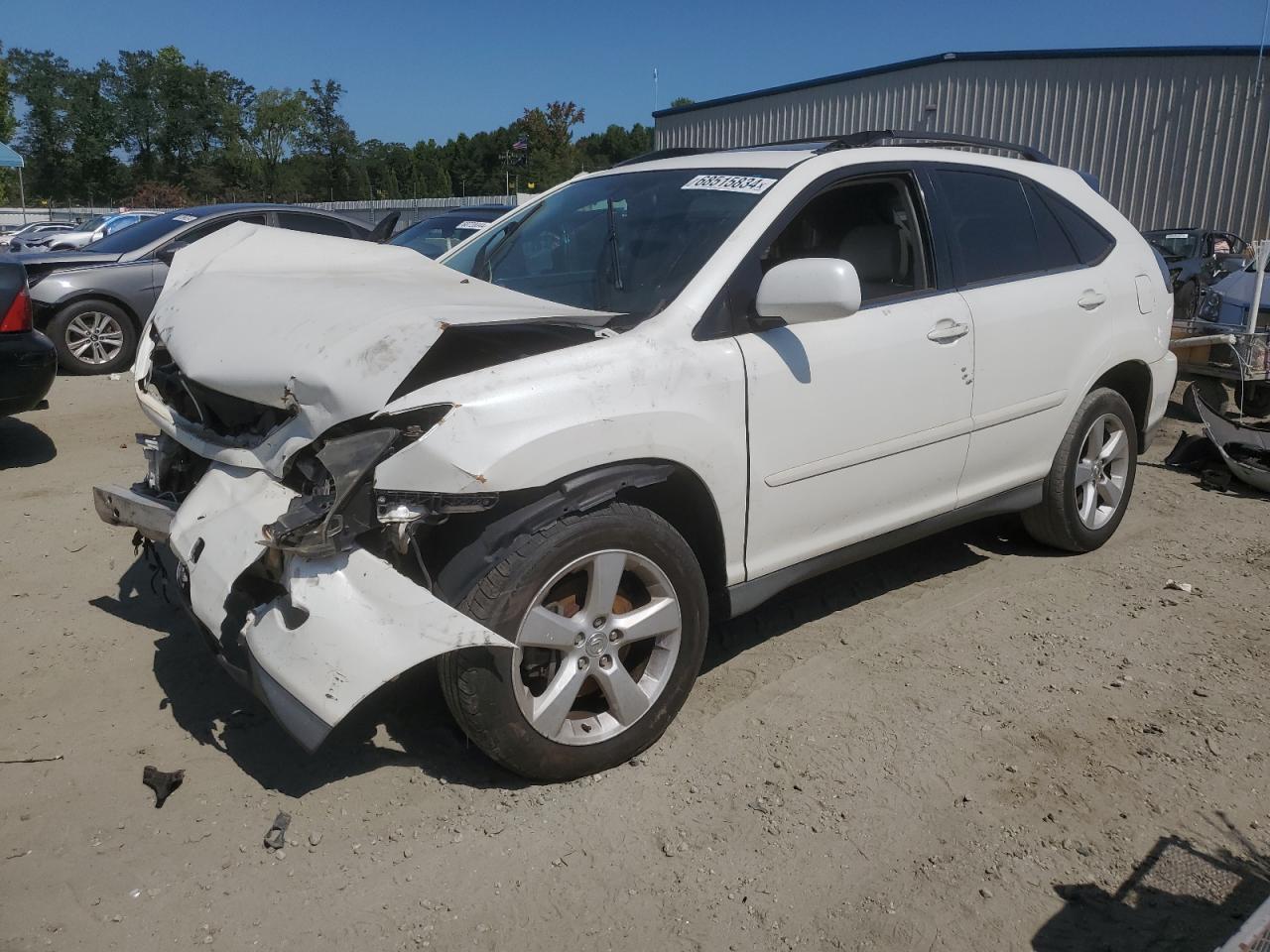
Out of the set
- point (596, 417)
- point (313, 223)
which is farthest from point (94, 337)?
point (596, 417)

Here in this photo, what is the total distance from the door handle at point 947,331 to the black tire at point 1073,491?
0.98 meters

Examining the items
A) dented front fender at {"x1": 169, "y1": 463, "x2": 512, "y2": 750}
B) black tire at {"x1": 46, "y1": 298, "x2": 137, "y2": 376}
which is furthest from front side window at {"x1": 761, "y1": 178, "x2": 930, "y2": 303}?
black tire at {"x1": 46, "y1": 298, "x2": 137, "y2": 376}

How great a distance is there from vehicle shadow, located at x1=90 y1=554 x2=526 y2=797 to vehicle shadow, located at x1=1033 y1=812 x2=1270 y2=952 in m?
1.54

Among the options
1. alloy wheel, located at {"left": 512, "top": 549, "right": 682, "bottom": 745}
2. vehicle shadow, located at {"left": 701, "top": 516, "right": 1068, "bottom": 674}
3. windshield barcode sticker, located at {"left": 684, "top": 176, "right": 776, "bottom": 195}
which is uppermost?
windshield barcode sticker, located at {"left": 684, "top": 176, "right": 776, "bottom": 195}

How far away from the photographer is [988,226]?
4.22 meters

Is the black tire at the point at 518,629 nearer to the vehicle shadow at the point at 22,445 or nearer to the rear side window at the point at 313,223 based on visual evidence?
the vehicle shadow at the point at 22,445

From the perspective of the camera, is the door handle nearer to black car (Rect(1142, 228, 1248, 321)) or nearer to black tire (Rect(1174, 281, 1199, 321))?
black tire (Rect(1174, 281, 1199, 321))

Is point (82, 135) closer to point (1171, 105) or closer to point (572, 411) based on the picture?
point (1171, 105)

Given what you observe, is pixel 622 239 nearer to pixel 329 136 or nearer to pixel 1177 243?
pixel 1177 243

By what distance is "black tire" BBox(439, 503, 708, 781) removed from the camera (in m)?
2.72

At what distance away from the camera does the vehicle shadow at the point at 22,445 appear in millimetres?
6411

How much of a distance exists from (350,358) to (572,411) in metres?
0.61

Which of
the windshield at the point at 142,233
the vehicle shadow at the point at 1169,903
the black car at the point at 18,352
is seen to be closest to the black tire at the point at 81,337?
the windshield at the point at 142,233

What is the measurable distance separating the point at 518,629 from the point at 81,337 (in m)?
8.14
